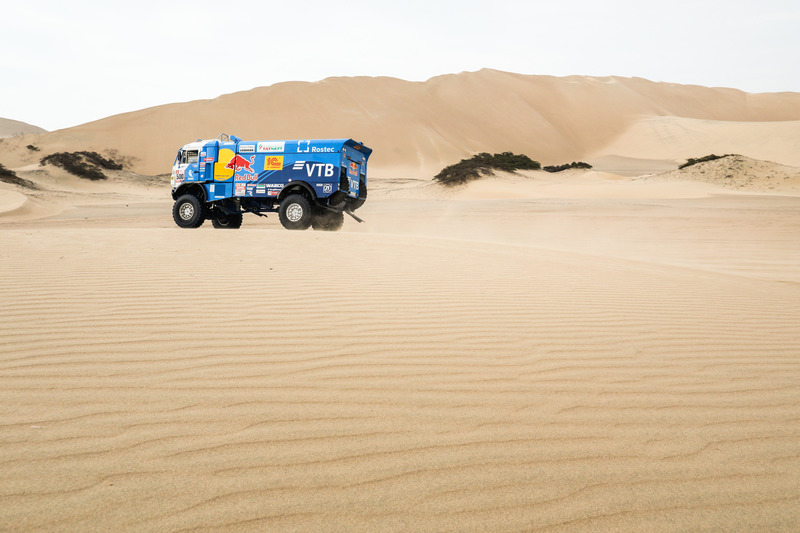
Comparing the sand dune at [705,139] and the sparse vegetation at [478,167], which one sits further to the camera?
the sand dune at [705,139]

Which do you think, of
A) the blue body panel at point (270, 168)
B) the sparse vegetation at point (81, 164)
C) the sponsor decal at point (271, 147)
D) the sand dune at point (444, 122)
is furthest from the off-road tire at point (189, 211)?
the sand dune at point (444, 122)

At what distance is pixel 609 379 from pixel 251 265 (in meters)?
5.04

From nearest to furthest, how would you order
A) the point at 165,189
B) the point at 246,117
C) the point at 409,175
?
the point at 165,189 → the point at 409,175 → the point at 246,117

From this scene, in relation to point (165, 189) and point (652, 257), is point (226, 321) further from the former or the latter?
point (165, 189)

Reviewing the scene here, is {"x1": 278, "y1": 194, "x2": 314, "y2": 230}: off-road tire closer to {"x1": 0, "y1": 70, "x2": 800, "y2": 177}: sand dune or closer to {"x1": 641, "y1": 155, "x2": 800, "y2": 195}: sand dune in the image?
{"x1": 641, "y1": 155, "x2": 800, "y2": 195}: sand dune

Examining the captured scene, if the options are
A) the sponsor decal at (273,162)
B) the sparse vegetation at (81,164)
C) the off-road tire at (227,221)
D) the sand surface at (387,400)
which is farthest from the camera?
the sparse vegetation at (81,164)

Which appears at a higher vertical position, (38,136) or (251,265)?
(38,136)

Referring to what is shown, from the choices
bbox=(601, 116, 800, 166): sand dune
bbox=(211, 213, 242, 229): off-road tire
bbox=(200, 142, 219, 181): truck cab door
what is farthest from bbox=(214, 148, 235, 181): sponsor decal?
bbox=(601, 116, 800, 166): sand dune

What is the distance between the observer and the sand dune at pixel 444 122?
5531 cm

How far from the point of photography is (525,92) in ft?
277

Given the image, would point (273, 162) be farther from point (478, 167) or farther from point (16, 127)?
point (16, 127)

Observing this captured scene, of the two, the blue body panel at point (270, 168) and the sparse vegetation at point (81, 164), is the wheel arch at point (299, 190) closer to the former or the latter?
the blue body panel at point (270, 168)

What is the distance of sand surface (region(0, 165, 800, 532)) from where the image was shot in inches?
83.2

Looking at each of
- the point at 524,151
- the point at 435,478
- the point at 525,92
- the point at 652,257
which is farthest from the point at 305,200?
the point at 525,92
